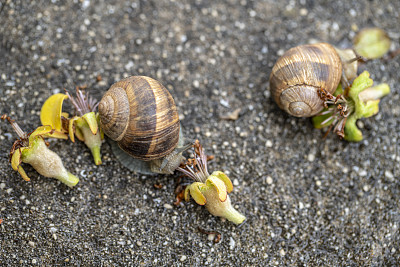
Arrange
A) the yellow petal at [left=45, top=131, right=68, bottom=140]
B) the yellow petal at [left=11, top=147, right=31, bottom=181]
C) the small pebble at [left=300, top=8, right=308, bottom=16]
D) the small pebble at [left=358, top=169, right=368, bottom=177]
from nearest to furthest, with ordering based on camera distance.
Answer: the yellow petal at [left=11, top=147, right=31, bottom=181] → the yellow petal at [left=45, top=131, right=68, bottom=140] → the small pebble at [left=358, top=169, right=368, bottom=177] → the small pebble at [left=300, top=8, right=308, bottom=16]

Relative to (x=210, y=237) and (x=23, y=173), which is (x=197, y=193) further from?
(x=23, y=173)

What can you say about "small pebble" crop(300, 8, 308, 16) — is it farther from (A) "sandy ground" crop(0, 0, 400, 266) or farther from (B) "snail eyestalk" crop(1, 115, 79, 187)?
(B) "snail eyestalk" crop(1, 115, 79, 187)

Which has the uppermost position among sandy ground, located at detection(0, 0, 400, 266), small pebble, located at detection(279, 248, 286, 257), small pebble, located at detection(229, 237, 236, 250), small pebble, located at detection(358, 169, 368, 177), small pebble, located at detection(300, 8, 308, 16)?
small pebble, located at detection(300, 8, 308, 16)

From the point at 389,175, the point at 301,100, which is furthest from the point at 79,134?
the point at 389,175

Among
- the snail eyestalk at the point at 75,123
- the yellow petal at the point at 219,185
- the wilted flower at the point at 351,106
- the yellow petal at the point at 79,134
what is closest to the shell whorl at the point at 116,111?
the snail eyestalk at the point at 75,123

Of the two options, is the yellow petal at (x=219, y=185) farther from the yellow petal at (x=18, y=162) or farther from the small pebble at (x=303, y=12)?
the small pebble at (x=303, y=12)

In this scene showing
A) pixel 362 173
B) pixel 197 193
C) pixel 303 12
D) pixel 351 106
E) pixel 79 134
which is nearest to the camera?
pixel 197 193

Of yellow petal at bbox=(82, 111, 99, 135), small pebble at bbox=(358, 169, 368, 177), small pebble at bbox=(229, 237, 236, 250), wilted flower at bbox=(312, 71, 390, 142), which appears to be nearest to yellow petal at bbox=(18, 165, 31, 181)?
yellow petal at bbox=(82, 111, 99, 135)

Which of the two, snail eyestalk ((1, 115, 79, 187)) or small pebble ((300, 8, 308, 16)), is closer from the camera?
snail eyestalk ((1, 115, 79, 187))
